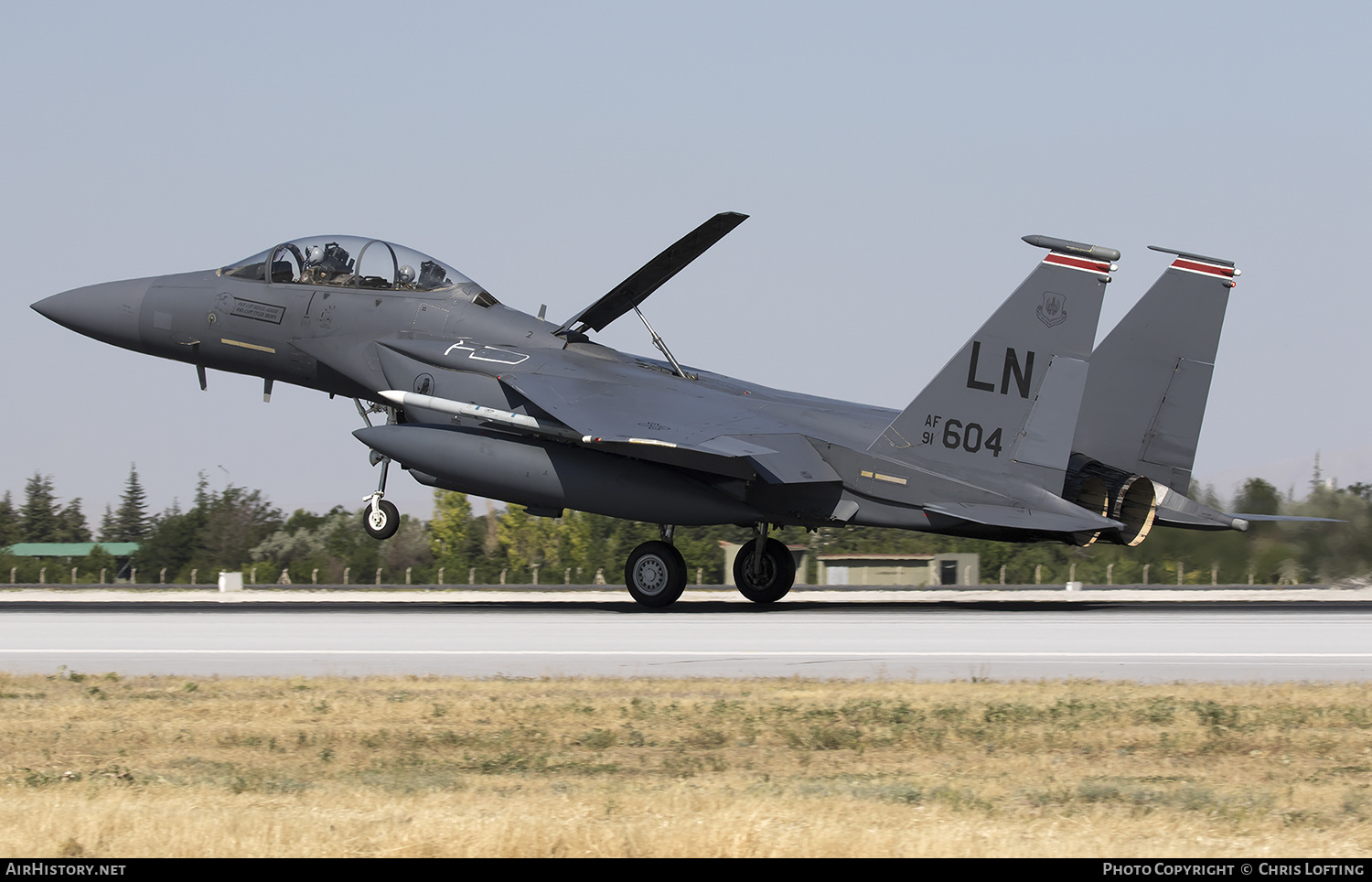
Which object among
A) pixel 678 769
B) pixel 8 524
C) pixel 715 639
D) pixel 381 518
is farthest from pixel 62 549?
pixel 678 769

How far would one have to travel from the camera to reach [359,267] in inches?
840

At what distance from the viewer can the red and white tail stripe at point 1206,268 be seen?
70.4ft

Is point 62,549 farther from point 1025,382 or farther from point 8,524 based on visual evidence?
point 1025,382

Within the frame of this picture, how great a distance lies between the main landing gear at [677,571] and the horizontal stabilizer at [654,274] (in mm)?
3467

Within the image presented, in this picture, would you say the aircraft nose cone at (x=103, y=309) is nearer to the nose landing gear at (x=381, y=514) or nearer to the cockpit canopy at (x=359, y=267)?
the cockpit canopy at (x=359, y=267)

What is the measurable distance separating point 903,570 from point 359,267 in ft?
96.3

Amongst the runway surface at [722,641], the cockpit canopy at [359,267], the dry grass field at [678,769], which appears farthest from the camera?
the cockpit canopy at [359,267]

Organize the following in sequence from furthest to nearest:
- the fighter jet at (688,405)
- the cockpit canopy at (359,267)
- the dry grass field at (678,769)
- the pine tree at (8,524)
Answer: the pine tree at (8,524) → the cockpit canopy at (359,267) → the fighter jet at (688,405) → the dry grass field at (678,769)

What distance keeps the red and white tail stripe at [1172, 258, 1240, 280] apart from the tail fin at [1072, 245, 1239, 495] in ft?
0.62

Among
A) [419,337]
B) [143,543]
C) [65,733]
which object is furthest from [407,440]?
[143,543]

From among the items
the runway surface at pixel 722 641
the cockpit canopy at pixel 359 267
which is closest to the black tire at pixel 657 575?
the runway surface at pixel 722 641

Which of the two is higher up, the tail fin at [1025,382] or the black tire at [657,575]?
the tail fin at [1025,382]
